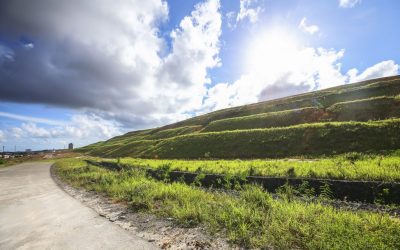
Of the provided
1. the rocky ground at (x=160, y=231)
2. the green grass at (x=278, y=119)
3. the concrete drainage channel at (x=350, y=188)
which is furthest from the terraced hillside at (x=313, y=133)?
the rocky ground at (x=160, y=231)

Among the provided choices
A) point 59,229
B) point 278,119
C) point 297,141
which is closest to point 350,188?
point 59,229

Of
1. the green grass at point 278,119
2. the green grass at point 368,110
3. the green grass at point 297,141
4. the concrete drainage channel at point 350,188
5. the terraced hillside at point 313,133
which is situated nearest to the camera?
the concrete drainage channel at point 350,188

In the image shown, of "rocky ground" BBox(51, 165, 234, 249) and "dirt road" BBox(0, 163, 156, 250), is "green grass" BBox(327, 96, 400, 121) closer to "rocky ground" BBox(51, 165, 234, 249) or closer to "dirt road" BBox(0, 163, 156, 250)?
"rocky ground" BBox(51, 165, 234, 249)

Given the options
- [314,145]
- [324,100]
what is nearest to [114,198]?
[314,145]

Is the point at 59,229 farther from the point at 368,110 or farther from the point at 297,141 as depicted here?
the point at 368,110

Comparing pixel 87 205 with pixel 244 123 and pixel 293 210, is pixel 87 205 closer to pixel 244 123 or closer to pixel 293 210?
pixel 293 210

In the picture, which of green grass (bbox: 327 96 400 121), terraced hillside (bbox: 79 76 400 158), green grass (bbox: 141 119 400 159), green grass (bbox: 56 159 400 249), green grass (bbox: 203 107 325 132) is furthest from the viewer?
green grass (bbox: 203 107 325 132)

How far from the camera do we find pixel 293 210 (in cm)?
836

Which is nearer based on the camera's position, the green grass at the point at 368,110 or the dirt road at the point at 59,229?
the dirt road at the point at 59,229

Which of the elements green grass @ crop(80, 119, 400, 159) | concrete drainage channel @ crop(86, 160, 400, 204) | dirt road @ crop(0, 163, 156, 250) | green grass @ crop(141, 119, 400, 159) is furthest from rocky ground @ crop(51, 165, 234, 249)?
green grass @ crop(141, 119, 400, 159)

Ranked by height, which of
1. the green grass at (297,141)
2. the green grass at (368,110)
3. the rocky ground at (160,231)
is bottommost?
the rocky ground at (160,231)

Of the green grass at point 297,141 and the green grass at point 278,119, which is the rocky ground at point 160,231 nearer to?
the green grass at point 297,141

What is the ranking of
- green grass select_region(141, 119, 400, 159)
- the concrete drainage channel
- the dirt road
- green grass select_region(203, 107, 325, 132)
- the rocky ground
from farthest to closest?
1. green grass select_region(203, 107, 325, 132)
2. green grass select_region(141, 119, 400, 159)
3. the concrete drainage channel
4. the dirt road
5. the rocky ground

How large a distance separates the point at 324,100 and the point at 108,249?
61669 millimetres
